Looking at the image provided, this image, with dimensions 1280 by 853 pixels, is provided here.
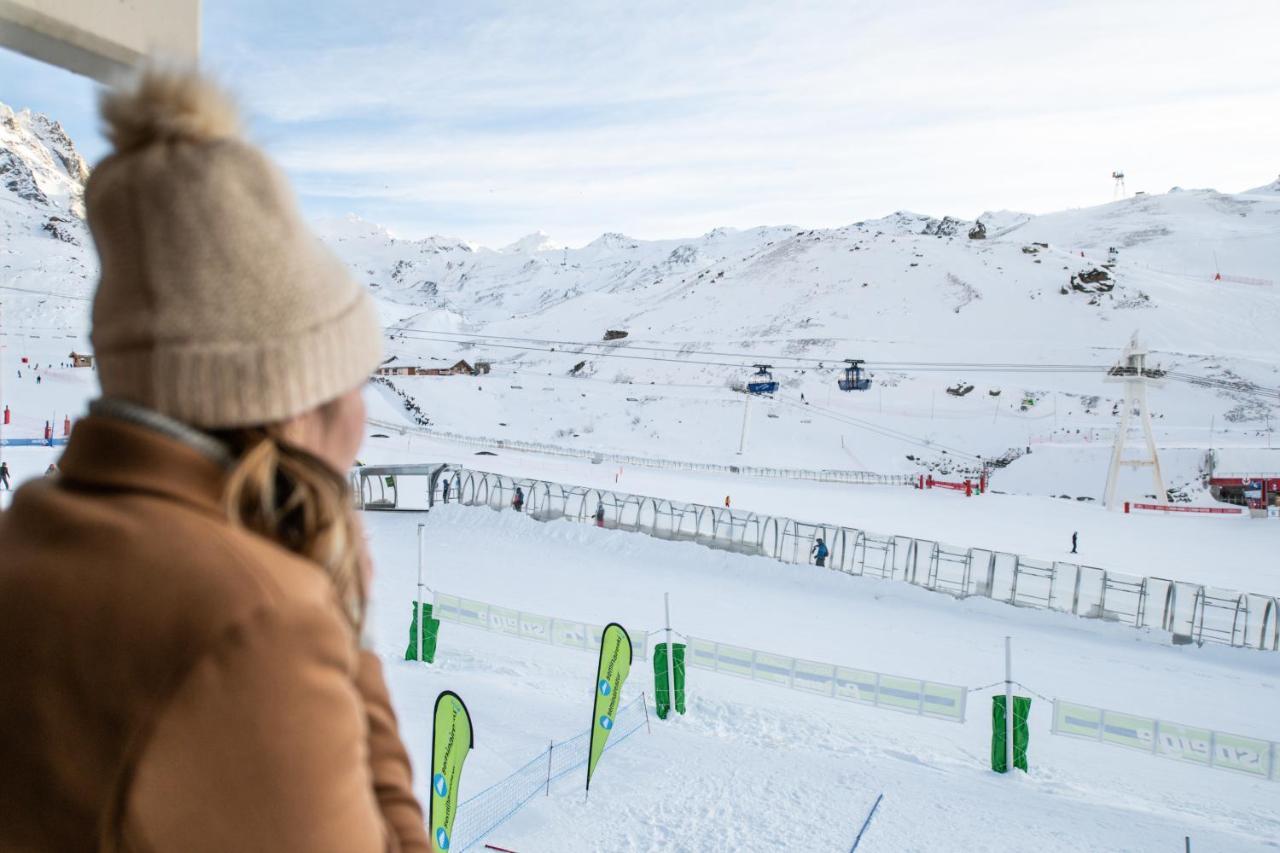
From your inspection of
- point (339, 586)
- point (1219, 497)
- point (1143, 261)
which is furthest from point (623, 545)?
point (1143, 261)

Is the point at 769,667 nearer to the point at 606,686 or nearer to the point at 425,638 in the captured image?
the point at 606,686

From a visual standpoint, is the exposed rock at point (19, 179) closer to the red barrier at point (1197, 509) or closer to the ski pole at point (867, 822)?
the red barrier at point (1197, 509)

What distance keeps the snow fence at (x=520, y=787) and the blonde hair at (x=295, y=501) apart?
7.89 meters

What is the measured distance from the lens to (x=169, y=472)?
853 mm

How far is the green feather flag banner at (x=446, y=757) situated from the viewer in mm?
6543

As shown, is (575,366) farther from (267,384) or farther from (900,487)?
(267,384)

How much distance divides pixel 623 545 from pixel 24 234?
108 meters

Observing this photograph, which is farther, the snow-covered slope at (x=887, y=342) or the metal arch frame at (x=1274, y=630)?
the snow-covered slope at (x=887, y=342)

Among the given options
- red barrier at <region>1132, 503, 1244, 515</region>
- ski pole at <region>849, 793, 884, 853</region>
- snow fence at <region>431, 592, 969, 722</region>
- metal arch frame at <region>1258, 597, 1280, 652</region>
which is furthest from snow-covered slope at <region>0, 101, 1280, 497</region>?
metal arch frame at <region>1258, 597, 1280, 652</region>

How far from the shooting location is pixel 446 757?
6660 millimetres

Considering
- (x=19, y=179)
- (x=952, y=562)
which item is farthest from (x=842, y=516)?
(x=19, y=179)

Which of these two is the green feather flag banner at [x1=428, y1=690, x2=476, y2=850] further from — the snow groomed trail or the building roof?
the building roof

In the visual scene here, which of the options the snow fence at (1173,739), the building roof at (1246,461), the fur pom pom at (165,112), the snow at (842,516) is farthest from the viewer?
the building roof at (1246,461)

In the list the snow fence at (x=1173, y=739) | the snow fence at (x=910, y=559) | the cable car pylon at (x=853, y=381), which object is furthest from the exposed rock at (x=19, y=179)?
the snow fence at (x=1173, y=739)
